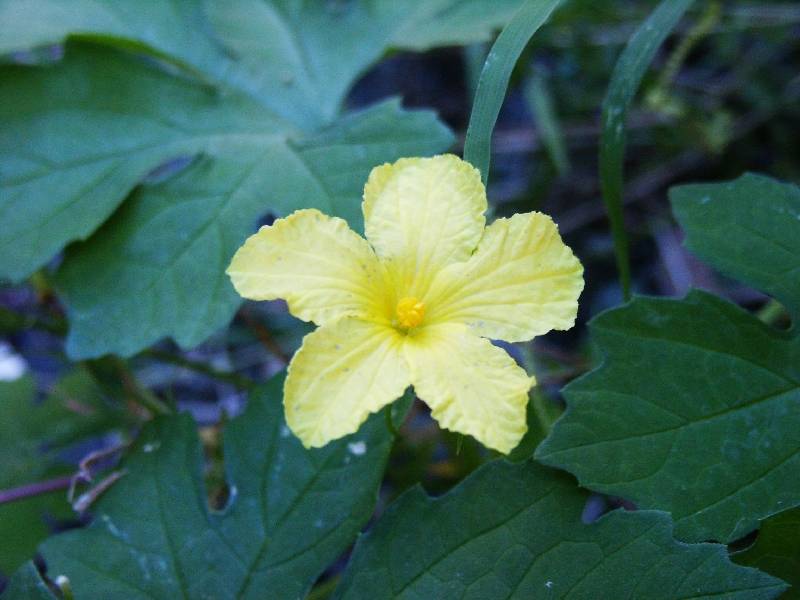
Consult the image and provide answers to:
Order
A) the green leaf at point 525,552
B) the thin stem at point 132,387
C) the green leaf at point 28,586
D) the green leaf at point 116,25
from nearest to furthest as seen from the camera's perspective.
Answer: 1. the green leaf at point 525,552
2. the green leaf at point 28,586
3. the green leaf at point 116,25
4. the thin stem at point 132,387

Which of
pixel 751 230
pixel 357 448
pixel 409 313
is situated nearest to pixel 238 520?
pixel 357 448

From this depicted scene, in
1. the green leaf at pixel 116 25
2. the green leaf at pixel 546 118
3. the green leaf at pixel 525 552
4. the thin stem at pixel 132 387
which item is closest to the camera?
the green leaf at pixel 525 552

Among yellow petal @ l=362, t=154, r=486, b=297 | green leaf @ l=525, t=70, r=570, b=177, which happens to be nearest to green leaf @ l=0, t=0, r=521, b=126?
green leaf @ l=525, t=70, r=570, b=177

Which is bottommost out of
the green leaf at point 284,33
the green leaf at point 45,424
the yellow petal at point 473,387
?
the green leaf at point 45,424

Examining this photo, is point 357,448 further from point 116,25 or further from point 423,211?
point 116,25

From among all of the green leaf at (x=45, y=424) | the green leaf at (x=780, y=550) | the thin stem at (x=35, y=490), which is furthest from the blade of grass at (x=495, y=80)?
the green leaf at (x=45, y=424)

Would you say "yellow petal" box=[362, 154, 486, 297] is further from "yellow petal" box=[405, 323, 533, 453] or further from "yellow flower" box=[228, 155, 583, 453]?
"yellow petal" box=[405, 323, 533, 453]

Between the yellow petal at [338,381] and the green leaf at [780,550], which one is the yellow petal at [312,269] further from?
the green leaf at [780,550]
